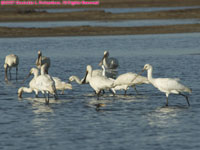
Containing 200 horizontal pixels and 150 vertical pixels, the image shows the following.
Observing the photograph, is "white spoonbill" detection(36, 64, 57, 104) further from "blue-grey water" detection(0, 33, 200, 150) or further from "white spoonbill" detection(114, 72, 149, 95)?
"white spoonbill" detection(114, 72, 149, 95)

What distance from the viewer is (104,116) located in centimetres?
1438

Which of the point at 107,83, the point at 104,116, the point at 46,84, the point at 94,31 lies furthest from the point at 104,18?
the point at 104,116

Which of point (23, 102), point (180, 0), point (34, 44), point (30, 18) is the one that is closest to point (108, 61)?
point (23, 102)

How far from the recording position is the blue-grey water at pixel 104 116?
1154 cm

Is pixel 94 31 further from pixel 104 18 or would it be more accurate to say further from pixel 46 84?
pixel 46 84

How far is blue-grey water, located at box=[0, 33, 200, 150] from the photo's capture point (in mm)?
11539

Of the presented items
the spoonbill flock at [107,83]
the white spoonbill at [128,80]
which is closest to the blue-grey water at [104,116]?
the spoonbill flock at [107,83]

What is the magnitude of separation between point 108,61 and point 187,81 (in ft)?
10.5

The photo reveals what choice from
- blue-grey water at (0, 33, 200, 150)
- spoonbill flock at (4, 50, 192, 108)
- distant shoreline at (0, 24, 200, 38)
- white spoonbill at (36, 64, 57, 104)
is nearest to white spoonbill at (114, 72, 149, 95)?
spoonbill flock at (4, 50, 192, 108)

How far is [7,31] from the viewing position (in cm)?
4216

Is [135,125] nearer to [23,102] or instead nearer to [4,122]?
[4,122]

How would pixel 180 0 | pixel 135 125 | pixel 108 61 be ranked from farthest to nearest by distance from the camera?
1. pixel 180 0
2. pixel 108 61
3. pixel 135 125

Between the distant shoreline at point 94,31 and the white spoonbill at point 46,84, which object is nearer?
the white spoonbill at point 46,84

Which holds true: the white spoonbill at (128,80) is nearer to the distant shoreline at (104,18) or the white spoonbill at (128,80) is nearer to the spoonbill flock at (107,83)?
the spoonbill flock at (107,83)
